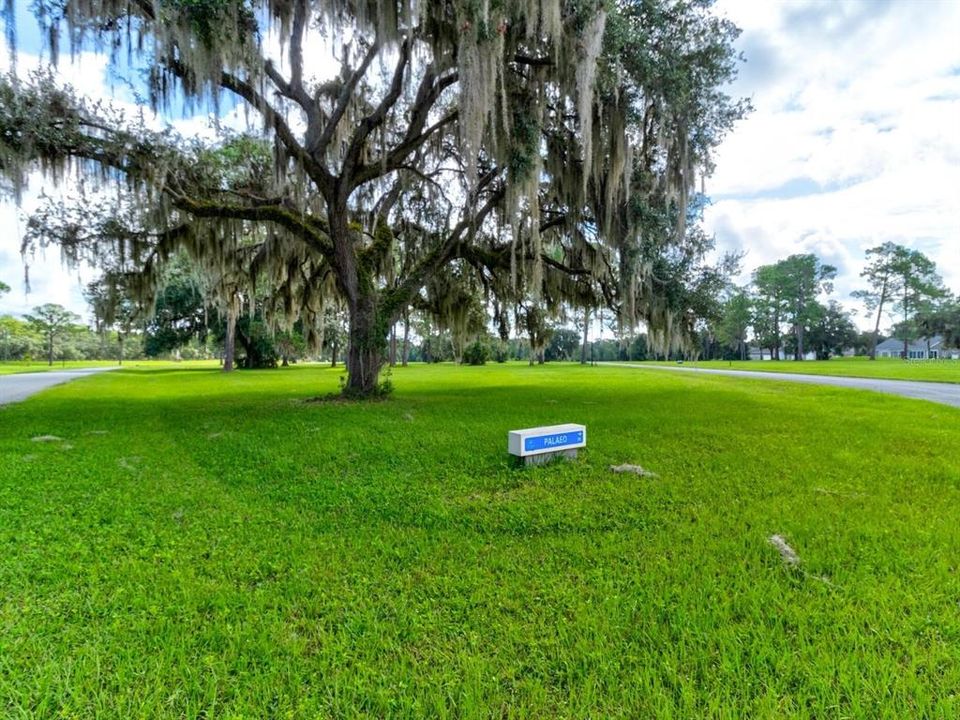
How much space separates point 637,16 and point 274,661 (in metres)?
9.66

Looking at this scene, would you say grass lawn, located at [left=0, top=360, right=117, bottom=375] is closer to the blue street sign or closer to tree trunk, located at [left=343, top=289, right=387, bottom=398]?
tree trunk, located at [left=343, top=289, right=387, bottom=398]

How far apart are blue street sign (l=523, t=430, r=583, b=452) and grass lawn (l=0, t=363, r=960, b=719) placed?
10.0 inches

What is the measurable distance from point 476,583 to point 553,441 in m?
2.57

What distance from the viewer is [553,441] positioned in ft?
16.8

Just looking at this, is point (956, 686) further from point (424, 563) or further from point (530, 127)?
point (530, 127)

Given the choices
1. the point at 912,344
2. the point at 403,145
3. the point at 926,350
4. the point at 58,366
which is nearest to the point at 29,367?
the point at 58,366

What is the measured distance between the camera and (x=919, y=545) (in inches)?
123

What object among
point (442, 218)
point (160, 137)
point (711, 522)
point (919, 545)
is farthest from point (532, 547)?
point (442, 218)

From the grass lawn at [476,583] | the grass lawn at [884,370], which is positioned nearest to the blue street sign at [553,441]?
the grass lawn at [476,583]

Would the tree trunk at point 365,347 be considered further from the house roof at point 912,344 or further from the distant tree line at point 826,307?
the house roof at point 912,344

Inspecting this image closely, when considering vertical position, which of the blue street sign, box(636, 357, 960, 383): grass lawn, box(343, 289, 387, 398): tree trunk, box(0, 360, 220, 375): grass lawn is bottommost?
box(0, 360, 220, 375): grass lawn

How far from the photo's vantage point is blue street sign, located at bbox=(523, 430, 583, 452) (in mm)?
4981

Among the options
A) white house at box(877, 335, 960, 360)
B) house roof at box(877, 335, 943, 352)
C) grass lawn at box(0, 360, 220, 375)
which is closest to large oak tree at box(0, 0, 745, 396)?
grass lawn at box(0, 360, 220, 375)

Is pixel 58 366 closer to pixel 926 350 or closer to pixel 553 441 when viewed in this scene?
pixel 553 441
